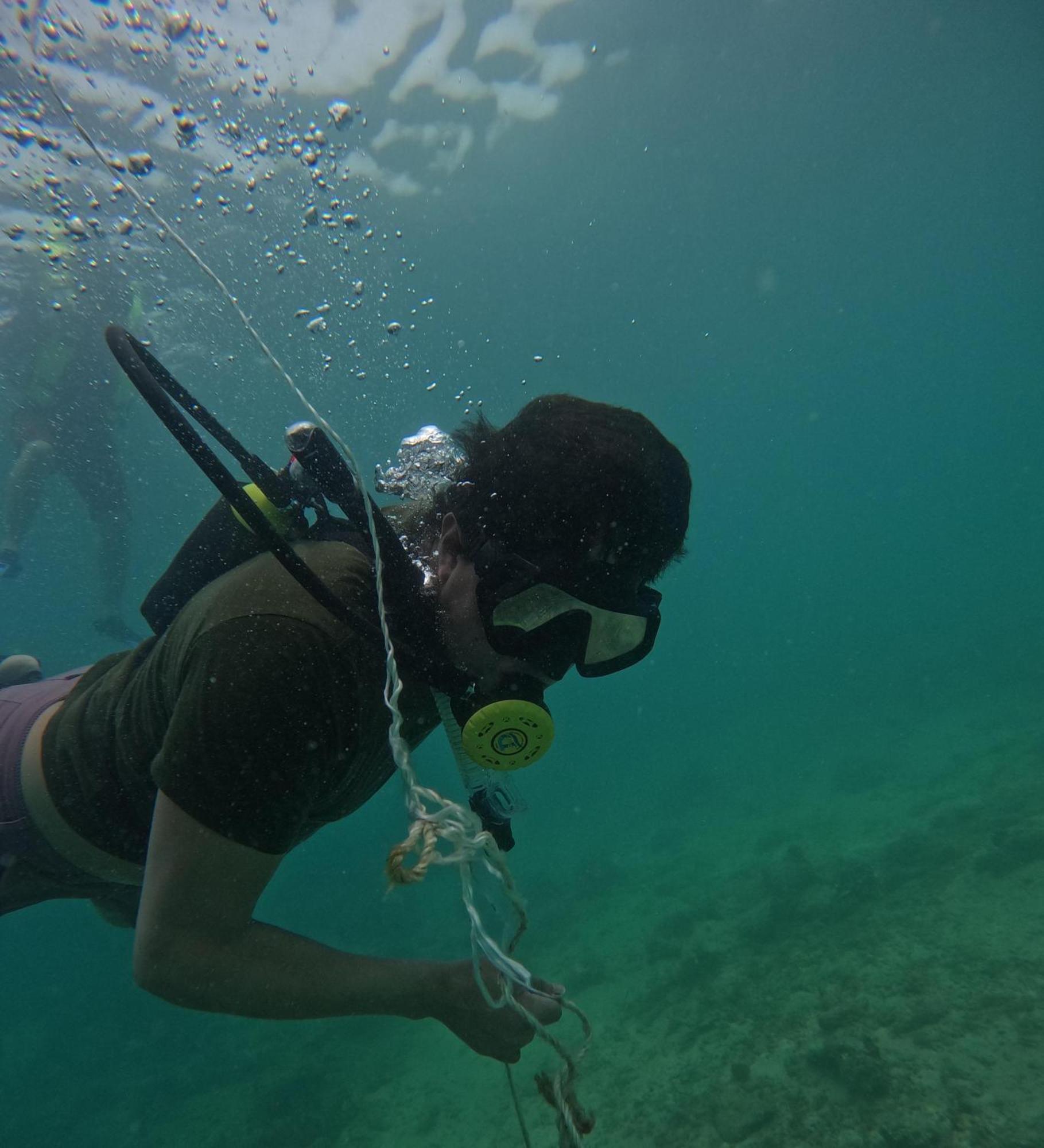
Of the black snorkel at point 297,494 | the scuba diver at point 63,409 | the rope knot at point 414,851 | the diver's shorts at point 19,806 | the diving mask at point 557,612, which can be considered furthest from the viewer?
the scuba diver at point 63,409

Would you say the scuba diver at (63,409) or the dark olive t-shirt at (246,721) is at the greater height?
the scuba diver at (63,409)

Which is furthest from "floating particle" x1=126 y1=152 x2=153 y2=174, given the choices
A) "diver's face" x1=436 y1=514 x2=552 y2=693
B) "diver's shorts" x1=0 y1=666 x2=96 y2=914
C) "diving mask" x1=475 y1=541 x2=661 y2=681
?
"diving mask" x1=475 y1=541 x2=661 y2=681

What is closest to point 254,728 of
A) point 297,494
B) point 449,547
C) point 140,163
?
point 449,547

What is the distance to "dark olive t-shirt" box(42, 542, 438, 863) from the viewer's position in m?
1.21

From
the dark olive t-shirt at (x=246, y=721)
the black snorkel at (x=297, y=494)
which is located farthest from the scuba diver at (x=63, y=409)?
the dark olive t-shirt at (x=246, y=721)

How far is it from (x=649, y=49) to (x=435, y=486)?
2114 centimetres

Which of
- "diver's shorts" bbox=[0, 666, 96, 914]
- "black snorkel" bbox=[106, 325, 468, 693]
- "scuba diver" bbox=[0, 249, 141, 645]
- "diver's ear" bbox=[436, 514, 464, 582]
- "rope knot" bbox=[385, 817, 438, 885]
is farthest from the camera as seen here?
"scuba diver" bbox=[0, 249, 141, 645]

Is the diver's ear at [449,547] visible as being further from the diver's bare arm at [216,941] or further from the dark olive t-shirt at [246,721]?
the diver's bare arm at [216,941]

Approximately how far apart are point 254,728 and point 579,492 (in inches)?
39.8

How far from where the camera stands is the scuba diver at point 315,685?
1237 mm

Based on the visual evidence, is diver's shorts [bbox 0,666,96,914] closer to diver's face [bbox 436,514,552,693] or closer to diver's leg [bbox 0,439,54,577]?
diver's face [bbox 436,514,552,693]

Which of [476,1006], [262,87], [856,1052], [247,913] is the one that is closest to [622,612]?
[476,1006]

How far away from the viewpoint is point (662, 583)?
18.7m

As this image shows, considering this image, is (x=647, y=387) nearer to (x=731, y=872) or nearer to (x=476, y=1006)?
(x=731, y=872)
